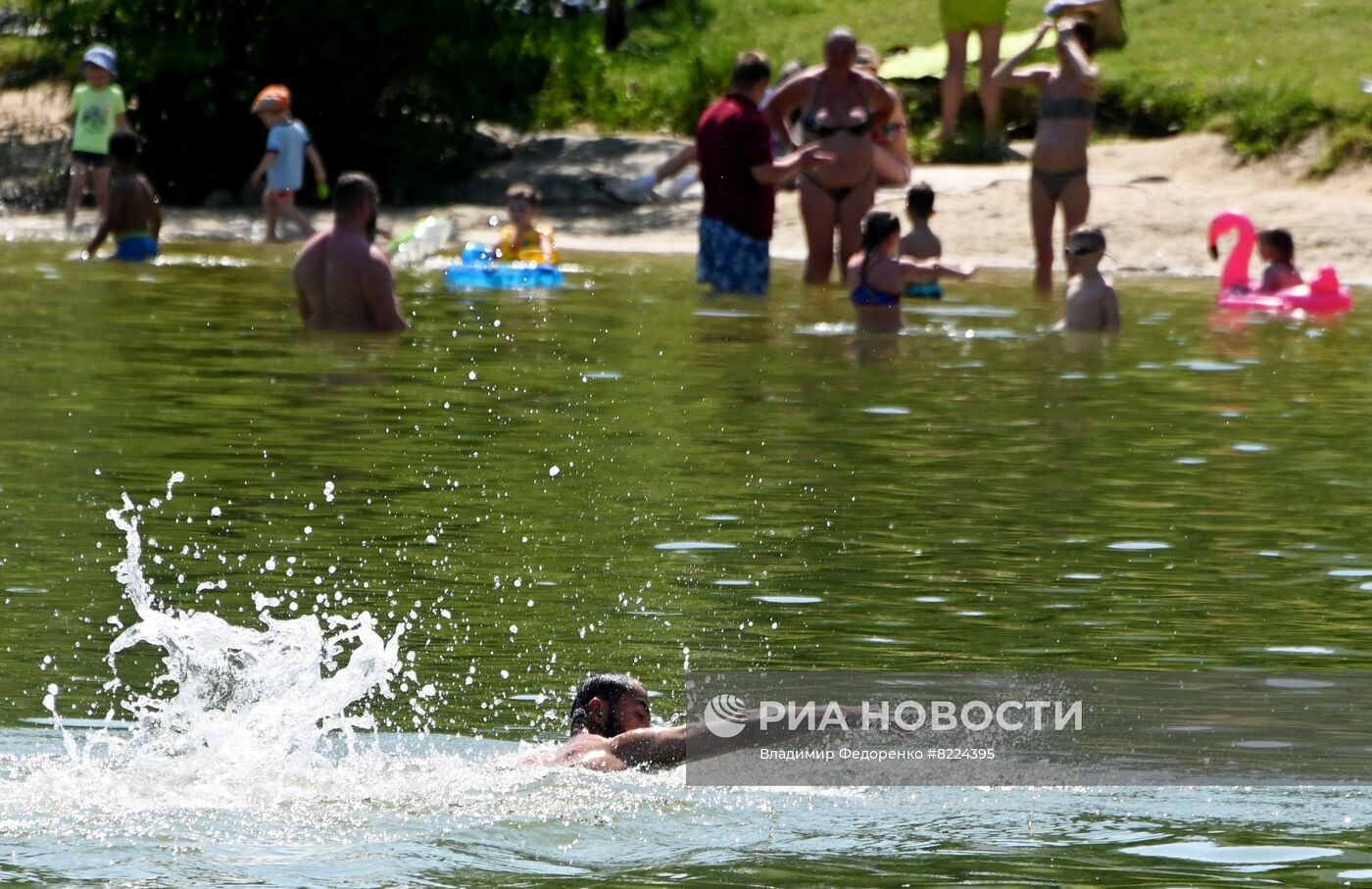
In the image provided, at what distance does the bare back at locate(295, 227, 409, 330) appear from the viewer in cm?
1409

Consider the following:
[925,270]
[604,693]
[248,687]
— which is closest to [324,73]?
[925,270]

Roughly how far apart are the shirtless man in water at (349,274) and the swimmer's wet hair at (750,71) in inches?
126

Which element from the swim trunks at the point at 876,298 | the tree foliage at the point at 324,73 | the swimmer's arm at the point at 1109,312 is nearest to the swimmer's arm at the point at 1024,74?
the swimmer's arm at the point at 1109,312

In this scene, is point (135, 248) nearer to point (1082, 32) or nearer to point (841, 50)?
point (841, 50)

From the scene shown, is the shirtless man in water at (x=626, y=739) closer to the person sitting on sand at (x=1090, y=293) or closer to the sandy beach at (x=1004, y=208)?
the person sitting on sand at (x=1090, y=293)

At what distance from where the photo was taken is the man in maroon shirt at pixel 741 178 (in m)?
16.5

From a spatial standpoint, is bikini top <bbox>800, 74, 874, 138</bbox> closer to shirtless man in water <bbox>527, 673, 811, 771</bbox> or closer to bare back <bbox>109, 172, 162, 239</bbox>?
bare back <bbox>109, 172, 162, 239</bbox>

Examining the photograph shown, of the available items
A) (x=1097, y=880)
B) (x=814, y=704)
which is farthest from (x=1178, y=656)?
(x=1097, y=880)

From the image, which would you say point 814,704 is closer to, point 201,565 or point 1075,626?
point 1075,626

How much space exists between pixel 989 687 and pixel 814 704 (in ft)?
1.75

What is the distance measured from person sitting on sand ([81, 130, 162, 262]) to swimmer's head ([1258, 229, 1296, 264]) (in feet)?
27.3

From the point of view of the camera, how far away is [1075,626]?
732 centimetres

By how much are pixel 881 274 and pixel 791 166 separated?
1.33 m

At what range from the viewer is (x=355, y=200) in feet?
45.2
